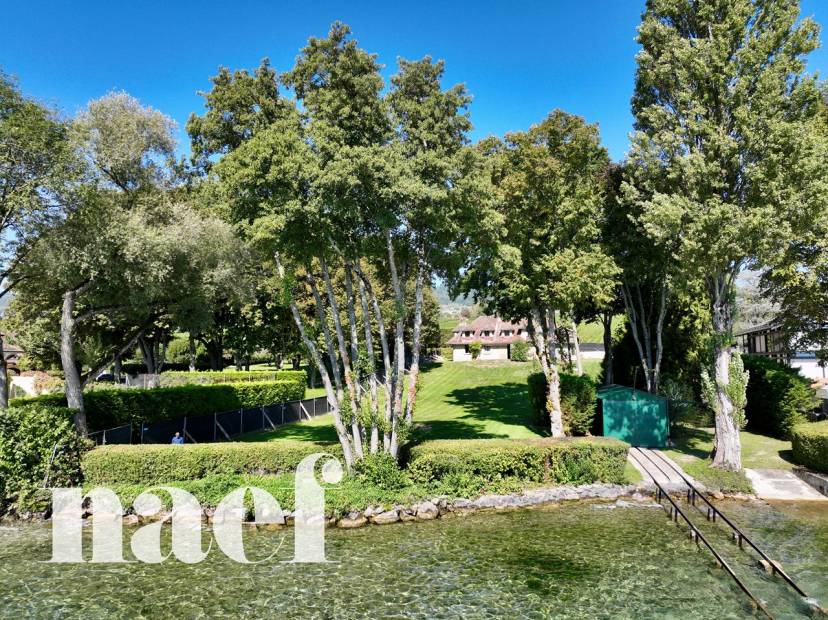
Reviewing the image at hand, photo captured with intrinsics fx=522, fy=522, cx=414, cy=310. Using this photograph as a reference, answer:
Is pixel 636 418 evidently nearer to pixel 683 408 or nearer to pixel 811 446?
pixel 683 408

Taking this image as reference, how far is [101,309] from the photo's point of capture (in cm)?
2291

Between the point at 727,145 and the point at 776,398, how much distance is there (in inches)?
586

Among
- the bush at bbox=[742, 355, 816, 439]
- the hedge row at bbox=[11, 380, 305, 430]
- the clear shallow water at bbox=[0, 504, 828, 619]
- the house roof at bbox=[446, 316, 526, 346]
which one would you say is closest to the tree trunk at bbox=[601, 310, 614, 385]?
the bush at bbox=[742, 355, 816, 439]

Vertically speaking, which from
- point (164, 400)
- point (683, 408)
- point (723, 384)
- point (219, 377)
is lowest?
point (683, 408)

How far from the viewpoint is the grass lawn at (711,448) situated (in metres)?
20.4

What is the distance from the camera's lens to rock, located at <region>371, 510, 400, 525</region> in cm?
1783

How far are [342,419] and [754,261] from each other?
18470 mm

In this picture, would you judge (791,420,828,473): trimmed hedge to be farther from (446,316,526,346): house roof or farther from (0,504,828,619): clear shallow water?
(446,316,526,346): house roof

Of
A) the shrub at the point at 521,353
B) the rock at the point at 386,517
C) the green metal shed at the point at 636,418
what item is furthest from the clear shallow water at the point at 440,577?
the shrub at the point at 521,353

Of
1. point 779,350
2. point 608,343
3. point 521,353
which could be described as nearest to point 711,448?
point 779,350

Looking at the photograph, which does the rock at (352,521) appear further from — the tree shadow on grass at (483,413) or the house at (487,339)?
the house at (487,339)

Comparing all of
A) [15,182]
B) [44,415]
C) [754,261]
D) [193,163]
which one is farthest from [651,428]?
[15,182]

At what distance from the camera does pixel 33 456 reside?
61.3 feet

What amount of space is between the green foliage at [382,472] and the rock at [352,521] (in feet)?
4.56
